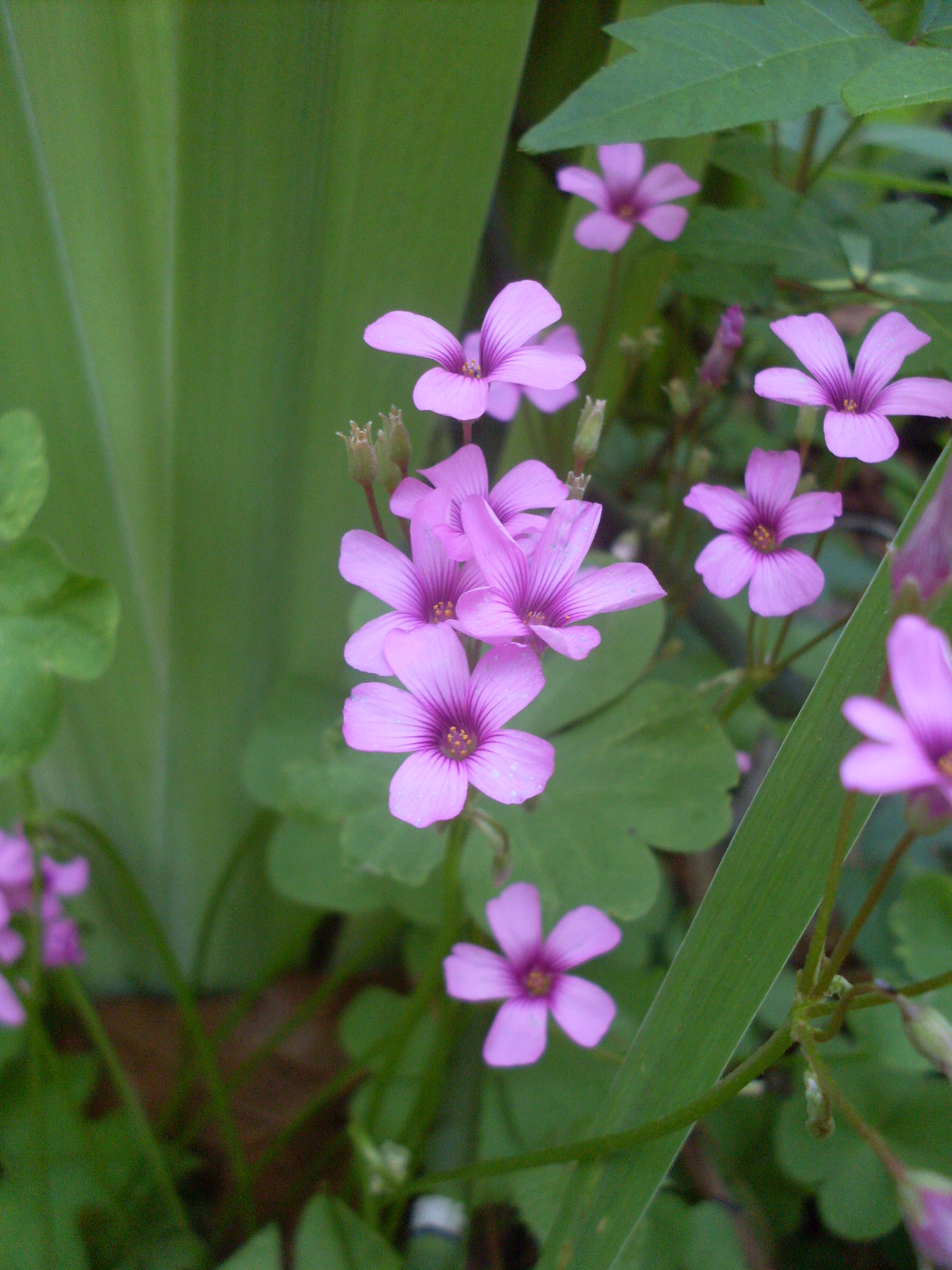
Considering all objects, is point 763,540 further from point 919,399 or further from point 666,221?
point 666,221

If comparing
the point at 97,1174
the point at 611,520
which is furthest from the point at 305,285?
the point at 97,1174

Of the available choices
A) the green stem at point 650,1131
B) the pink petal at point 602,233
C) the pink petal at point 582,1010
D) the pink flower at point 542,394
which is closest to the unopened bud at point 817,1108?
the green stem at point 650,1131

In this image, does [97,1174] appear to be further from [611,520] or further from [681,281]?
[681,281]

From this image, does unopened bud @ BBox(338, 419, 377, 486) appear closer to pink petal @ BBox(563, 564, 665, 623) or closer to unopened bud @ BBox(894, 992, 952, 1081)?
pink petal @ BBox(563, 564, 665, 623)

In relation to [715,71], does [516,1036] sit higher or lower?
lower

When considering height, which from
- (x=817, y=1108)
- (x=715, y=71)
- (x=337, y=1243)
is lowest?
(x=337, y=1243)

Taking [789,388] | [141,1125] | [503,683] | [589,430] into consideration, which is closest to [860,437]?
[789,388]
